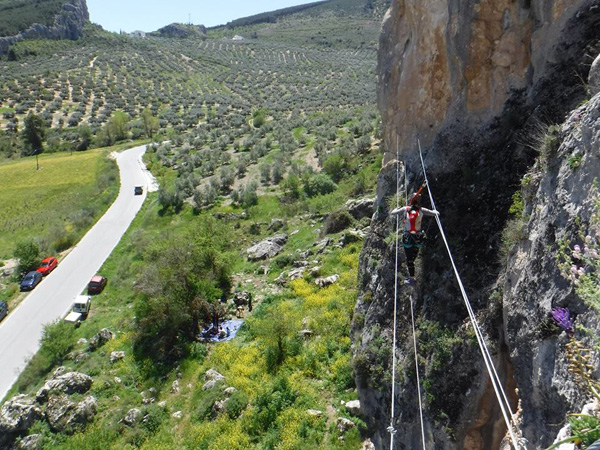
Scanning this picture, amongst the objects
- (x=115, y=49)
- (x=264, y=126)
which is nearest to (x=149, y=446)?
(x=264, y=126)

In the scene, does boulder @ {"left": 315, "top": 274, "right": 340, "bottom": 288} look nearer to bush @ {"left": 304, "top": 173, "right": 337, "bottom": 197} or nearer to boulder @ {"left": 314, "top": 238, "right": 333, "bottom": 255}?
boulder @ {"left": 314, "top": 238, "right": 333, "bottom": 255}

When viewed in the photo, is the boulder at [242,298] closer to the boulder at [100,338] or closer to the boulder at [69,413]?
the boulder at [100,338]

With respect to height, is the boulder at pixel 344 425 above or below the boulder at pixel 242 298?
above

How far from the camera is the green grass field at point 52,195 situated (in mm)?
37844

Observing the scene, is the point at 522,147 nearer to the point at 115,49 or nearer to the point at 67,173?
the point at 67,173

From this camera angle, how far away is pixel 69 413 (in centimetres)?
1628

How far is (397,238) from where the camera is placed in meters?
10.3

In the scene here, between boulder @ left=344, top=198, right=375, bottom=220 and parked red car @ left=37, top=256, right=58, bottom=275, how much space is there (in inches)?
944

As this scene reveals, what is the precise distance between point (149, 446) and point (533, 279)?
14.1 meters

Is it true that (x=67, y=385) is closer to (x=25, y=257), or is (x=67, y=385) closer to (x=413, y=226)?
(x=413, y=226)

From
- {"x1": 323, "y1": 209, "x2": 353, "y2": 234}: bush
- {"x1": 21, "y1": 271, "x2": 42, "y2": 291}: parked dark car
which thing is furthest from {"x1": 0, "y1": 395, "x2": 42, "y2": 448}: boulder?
{"x1": 323, "y1": 209, "x2": 353, "y2": 234}: bush

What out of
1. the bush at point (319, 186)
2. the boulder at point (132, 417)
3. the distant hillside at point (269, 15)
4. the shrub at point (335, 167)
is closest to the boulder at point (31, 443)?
the boulder at point (132, 417)

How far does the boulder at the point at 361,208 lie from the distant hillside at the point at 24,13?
126m

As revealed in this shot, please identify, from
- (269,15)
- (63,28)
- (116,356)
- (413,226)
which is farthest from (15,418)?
(269,15)
